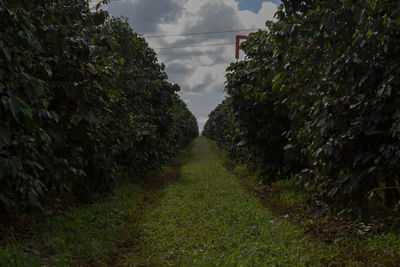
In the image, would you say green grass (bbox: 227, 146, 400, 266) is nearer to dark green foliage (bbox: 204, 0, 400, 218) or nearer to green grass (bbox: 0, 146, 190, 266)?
dark green foliage (bbox: 204, 0, 400, 218)

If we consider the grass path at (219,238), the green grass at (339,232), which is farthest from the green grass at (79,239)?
the green grass at (339,232)

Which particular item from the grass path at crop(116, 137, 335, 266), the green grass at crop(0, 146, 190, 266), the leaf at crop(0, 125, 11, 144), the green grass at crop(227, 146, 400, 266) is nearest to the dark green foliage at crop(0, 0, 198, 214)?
the leaf at crop(0, 125, 11, 144)

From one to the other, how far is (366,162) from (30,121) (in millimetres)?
4642

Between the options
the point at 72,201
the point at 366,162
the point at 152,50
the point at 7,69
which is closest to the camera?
the point at 7,69

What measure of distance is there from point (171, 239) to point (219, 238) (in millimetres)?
900

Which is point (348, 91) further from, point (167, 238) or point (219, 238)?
point (167, 238)

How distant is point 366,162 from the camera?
14.5 ft

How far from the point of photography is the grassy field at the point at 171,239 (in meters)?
4.20

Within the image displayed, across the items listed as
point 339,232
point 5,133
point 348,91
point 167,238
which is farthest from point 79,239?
point 348,91

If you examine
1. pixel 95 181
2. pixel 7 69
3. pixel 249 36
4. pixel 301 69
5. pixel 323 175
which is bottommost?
pixel 95 181

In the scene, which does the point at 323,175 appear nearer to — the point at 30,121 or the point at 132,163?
the point at 30,121

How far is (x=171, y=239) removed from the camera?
5.47m

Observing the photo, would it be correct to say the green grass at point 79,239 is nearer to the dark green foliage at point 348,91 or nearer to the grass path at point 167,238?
the grass path at point 167,238

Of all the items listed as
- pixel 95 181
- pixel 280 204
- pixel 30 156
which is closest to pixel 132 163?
pixel 95 181
